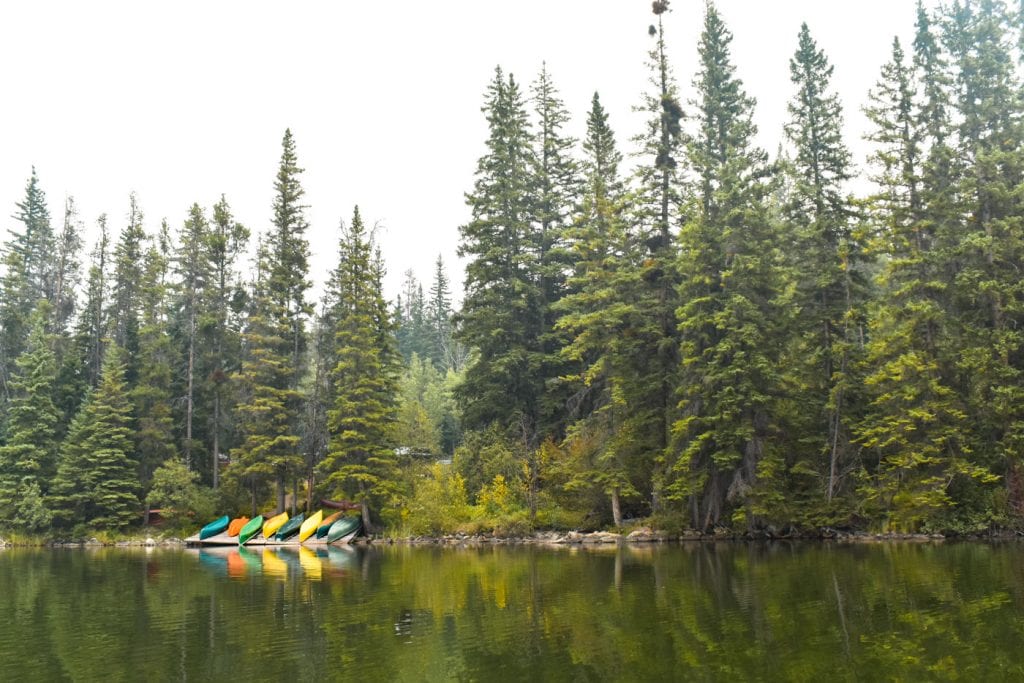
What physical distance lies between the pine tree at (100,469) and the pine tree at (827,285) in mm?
40543

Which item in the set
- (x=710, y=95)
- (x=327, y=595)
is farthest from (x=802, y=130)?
(x=327, y=595)

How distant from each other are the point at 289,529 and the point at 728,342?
27096mm

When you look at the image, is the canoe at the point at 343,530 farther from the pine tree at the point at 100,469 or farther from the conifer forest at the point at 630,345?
the pine tree at the point at 100,469

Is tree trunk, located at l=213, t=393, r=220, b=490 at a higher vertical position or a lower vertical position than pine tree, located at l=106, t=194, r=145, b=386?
lower

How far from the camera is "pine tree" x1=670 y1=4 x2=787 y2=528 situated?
32.3 meters

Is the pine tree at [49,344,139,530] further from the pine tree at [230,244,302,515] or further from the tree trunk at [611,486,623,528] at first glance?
the tree trunk at [611,486,623,528]

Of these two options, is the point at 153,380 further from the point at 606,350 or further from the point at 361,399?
the point at 606,350

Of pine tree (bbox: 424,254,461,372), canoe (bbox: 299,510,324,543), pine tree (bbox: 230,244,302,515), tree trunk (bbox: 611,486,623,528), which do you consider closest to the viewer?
tree trunk (bbox: 611,486,623,528)

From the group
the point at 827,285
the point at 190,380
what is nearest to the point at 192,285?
the point at 190,380

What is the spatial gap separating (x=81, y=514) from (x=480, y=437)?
88.4ft

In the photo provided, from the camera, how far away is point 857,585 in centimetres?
1783

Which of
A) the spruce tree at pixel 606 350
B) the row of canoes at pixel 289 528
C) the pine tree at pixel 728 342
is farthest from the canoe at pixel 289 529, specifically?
the pine tree at pixel 728 342

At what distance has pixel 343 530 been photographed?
1665 inches

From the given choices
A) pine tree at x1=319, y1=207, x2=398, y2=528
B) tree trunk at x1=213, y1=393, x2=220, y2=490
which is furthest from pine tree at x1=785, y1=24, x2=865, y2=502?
tree trunk at x1=213, y1=393, x2=220, y2=490
